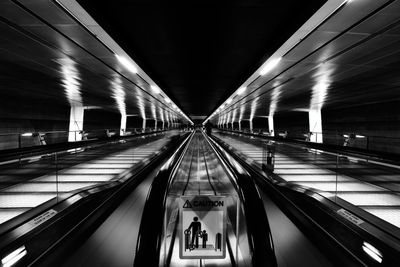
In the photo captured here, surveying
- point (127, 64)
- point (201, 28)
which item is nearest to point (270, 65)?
point (201, 28)

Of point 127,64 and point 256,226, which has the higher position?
point 127,64

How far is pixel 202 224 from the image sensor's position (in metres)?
2.16

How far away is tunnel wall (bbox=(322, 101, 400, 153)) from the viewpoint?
1323cm

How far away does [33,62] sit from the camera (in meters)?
7.07

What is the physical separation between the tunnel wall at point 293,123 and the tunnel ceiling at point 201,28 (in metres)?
16.5

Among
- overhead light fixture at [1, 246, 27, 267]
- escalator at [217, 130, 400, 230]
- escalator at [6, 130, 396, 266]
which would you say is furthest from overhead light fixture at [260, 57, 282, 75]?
overhead light fixture at [1, 246, 27, 267]

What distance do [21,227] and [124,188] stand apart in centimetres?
220

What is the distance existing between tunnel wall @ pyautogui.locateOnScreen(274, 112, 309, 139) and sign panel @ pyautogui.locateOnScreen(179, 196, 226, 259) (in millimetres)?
21322

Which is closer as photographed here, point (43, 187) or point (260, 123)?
point (43, 187)

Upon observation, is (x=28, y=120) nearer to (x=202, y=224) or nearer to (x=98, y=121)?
(x=98, y=121)

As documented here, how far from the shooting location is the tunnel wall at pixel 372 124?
13.2 m

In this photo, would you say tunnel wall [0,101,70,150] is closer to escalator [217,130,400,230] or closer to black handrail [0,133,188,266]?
black handrail [0,133,188,266]

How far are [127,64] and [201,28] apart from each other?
11.0ft

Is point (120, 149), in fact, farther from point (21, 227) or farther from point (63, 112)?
point (63, 112)
